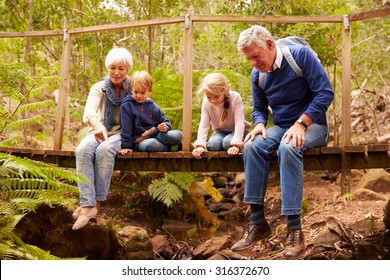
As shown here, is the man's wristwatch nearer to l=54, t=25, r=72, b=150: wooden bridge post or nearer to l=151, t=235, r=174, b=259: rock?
l=54, t=25, r=72, b=150: wooden bridge post

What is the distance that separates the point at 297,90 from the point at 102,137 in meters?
1.53

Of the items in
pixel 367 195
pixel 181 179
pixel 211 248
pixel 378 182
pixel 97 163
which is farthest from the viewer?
pixel 378 182

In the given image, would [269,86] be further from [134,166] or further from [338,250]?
[338,250]

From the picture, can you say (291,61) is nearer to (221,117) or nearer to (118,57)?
(221,117)

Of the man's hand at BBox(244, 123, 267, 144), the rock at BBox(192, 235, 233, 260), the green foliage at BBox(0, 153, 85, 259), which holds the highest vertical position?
the man's hand at BBox(244, 123, 267, 144)

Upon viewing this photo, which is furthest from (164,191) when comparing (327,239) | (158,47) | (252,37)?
(158,47)

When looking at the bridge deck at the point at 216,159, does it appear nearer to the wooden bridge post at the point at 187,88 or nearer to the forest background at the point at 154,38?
the wooden bridge post at the point at 187,88

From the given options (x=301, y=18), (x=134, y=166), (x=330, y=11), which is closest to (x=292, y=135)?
(x=301, y=18)

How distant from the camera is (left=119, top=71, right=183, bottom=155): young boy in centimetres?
396

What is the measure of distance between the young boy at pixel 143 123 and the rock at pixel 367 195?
3404 mm

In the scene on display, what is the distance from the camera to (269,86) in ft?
11.4

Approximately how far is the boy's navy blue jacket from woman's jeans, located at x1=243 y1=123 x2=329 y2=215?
1.01 metres

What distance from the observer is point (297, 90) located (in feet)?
11.1

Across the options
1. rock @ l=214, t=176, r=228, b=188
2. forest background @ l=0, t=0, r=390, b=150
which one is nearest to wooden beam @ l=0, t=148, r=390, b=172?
forest background @ l=0, t=0, r=390, b=150
